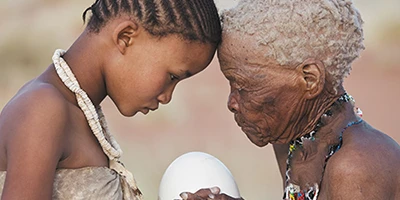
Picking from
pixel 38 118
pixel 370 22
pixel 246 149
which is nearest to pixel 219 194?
pixel 38 118

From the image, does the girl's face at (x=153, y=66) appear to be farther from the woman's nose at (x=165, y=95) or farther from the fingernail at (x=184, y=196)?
the fingernail at (x=184, y=196)

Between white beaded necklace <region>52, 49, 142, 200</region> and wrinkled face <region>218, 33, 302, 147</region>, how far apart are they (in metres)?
0.53

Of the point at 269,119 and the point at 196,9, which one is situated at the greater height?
the point at 196,9

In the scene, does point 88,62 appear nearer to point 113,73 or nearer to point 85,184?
point 113,73

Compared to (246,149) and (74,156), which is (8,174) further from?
(246,149)

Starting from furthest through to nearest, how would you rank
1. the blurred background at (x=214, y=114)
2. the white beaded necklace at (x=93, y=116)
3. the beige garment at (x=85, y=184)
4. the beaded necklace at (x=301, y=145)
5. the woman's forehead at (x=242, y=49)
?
1. the blurred background at (x=214, y=114)
2. the beaded necklace at (x=301, y=145)
3. the woman's forehead at (x=242, y=49)
4. the white beaded necklace at (x=93, y=116)
5. the beige garment at (x=85, y=184)

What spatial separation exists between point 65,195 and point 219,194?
63 centimetres

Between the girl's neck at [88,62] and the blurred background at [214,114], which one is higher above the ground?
the girl's neck at [88,62]

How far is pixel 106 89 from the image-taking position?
2.77 m

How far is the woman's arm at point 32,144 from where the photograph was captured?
231 centimetres

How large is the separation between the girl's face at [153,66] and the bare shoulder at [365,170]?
0.67 metres

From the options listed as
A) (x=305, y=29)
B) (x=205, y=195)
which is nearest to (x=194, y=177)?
(x=205, y=195)

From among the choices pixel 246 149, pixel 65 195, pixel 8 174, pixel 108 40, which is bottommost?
pixel 246 149

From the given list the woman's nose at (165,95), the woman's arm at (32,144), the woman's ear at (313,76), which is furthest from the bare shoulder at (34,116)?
the woman's ear at (313,76)
